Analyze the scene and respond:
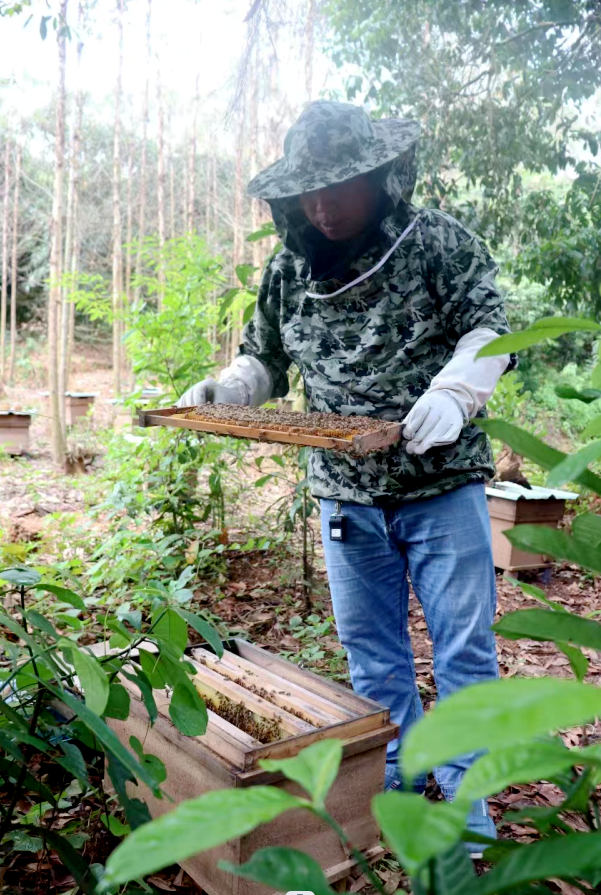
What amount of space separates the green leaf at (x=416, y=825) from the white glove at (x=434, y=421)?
4.58 feet

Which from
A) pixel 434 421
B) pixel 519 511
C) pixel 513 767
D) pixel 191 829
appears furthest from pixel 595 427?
pixel 519 511

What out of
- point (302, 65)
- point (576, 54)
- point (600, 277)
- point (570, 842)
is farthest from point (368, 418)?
point (302, 65)

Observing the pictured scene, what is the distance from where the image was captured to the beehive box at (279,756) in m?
1.46

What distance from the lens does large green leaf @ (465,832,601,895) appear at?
0.34 metres

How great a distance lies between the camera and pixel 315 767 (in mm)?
382

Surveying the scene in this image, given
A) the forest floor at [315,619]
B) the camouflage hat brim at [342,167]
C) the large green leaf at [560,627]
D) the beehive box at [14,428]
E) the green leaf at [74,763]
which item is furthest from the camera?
the beehive box at [14,428]

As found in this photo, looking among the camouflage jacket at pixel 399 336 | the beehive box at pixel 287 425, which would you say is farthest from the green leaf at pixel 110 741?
the camouflage jacket at pixel 399 336

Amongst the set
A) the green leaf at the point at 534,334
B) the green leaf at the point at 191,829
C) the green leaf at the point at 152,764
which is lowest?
the green leaf at the point at 152,764

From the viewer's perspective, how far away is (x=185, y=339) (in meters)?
3.77

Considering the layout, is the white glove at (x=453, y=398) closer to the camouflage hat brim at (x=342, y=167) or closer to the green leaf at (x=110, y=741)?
the camouflage hat brim at (x=342, y=167)

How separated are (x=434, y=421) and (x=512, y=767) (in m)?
1.38

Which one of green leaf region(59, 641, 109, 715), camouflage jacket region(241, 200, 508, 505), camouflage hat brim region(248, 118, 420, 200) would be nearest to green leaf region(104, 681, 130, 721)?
green leaf region(59, 641, 109, 715)

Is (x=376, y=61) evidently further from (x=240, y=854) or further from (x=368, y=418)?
(x=240, y=854)

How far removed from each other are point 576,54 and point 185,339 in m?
3.83
